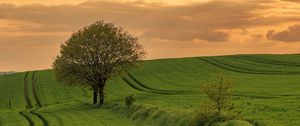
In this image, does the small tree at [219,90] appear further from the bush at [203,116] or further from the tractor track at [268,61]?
the tractor track at [268,61]

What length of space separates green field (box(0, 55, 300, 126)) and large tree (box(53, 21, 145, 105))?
205 inches

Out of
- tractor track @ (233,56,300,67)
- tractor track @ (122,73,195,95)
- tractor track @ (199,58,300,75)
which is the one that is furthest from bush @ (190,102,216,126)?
tractor track @ (233,56,300,67)

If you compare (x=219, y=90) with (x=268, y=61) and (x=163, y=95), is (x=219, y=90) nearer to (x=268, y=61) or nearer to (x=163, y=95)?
(x=163, y=95)

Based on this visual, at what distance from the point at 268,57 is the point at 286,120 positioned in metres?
99.3

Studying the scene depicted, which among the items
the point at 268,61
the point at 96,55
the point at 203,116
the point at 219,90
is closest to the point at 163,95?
the point at 96,55

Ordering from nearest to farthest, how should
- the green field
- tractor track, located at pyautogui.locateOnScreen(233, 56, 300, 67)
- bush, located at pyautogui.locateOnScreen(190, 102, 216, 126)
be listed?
bush, located at pyautogui.locateOnScreen(190, 102, 216, 126)
the green field
tractor track, located at pyautogui.locateOnScreen(233, 56, 300, 67)

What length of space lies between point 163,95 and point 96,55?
14.9 metres

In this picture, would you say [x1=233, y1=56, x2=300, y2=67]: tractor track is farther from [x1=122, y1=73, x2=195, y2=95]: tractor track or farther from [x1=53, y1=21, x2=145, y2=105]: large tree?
[x1=53, y1=21, x2=145, y2=105]: large tree

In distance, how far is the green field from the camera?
50.2 m

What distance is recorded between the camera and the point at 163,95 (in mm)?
82938

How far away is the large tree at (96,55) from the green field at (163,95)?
5219mm

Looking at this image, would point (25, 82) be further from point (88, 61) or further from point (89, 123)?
point (89, 123)

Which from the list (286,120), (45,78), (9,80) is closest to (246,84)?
(286,120)

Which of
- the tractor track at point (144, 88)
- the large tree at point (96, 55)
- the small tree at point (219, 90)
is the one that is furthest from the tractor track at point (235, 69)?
the small tree at point (219, 90)
